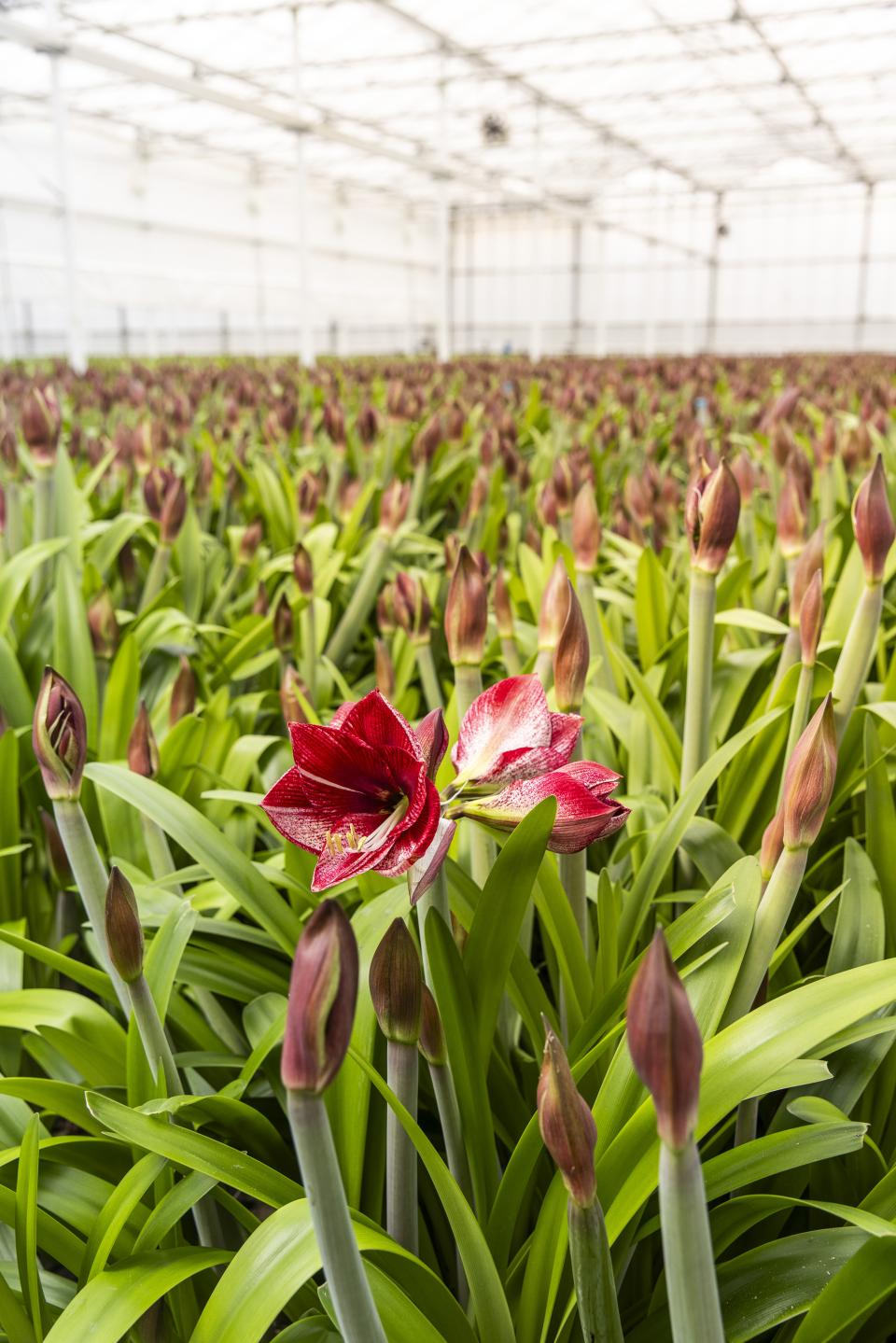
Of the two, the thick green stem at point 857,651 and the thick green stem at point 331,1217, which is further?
the thick green stem at point 857,651

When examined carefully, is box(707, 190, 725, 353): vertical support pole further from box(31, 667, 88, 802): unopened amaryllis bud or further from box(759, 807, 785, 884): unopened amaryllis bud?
box(31, 667, 88, 802): unopened amaryllis bud

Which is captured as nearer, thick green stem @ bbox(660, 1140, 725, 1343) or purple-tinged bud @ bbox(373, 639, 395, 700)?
thick green stem @ bbox(660, 1140, 725, 1343)

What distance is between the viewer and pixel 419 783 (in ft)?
1.95

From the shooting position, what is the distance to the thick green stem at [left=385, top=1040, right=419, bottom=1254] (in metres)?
0.68

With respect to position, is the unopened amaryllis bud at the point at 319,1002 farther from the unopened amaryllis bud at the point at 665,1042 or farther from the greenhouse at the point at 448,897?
the unopened amaryllis bud at the point at 665,1042

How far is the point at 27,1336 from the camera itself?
2.69ft

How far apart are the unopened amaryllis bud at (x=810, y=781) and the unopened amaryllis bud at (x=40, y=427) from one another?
5.55ft

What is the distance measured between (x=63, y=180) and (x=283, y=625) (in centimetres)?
951

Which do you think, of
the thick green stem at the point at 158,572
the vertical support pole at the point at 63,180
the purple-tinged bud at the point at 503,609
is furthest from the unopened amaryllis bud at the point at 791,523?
the vertical support pole at the point at 63,180

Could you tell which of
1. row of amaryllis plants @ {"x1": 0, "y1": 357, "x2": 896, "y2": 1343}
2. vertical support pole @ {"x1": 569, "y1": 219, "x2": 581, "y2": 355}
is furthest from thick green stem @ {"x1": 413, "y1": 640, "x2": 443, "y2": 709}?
vertical support pole @ {"x1": 569, "y1": 219, "x2": 581, "y2": 355}

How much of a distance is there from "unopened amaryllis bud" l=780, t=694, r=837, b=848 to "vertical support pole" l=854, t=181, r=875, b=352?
38.2 metres

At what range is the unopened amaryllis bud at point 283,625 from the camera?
171 cm

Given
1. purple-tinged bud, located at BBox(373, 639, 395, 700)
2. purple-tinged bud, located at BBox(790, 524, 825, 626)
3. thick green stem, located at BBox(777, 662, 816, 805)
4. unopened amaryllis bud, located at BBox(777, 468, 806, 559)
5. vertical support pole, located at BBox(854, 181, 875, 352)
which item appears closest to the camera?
thick green stem, located at BBox(777, 662, 816, 805)

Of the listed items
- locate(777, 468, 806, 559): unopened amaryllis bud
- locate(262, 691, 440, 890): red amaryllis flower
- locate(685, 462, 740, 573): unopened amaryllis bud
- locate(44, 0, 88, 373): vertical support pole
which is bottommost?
locate(262, 691, 440, 890): red amaryllis flower
